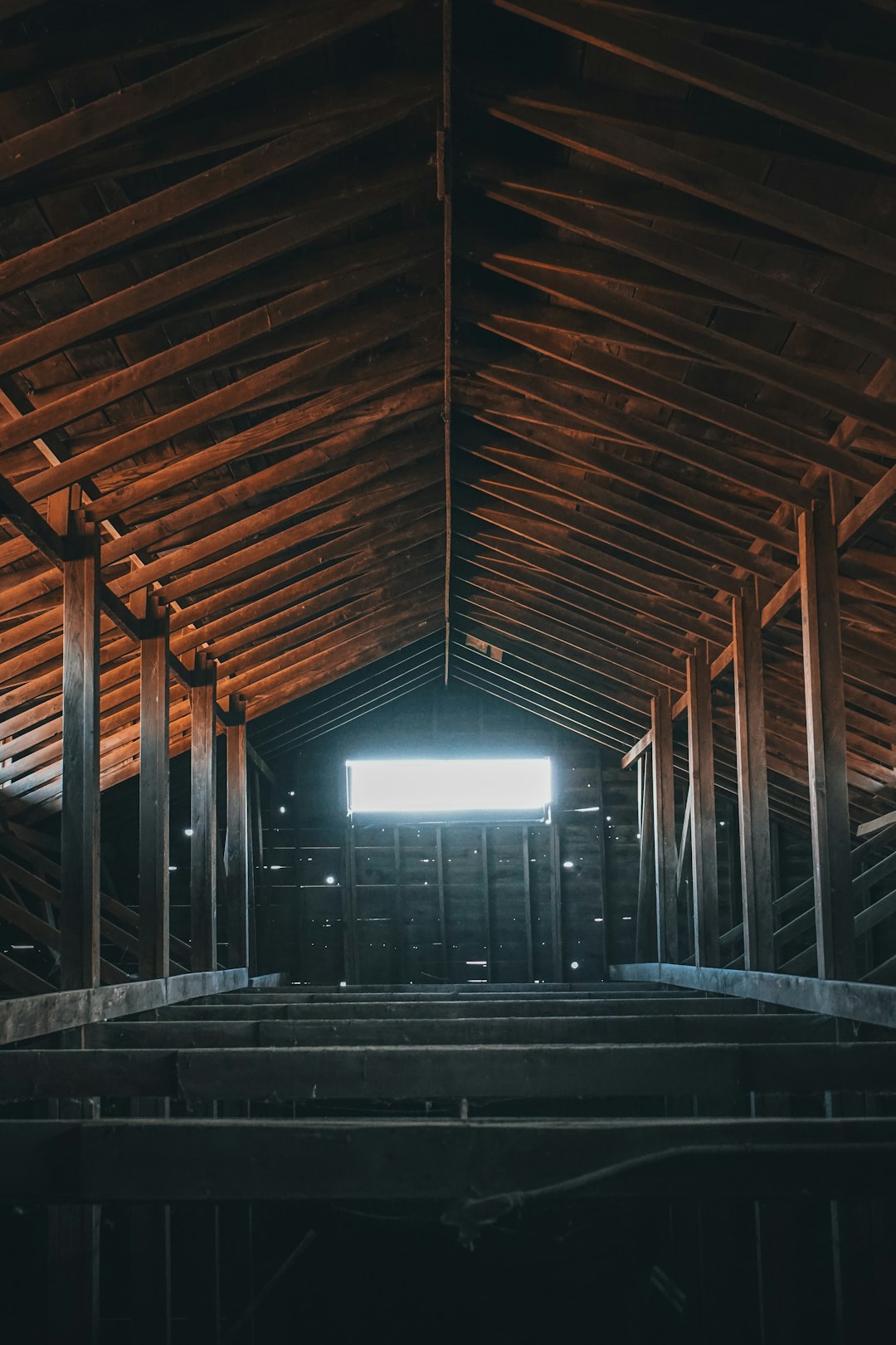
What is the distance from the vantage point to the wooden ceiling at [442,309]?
16.5ft

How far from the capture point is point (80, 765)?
7.69m

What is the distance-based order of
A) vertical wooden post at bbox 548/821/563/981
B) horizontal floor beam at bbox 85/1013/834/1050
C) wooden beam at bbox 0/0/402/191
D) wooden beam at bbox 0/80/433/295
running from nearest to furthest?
wooden beam at bbox 0/0/402/191 → wooden beam at bbox 0/80/433/295 → horizontal floor beam at bbox 85/1013/834/1050 → vertical wooden post at bbox 548/821/563/981

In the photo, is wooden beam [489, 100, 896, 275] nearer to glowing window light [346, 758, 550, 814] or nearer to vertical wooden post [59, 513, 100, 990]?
vertical wooden post [59, 513, 100, 990]

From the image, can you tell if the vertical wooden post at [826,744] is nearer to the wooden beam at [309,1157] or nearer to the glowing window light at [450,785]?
the wooden beam at [309,1157]

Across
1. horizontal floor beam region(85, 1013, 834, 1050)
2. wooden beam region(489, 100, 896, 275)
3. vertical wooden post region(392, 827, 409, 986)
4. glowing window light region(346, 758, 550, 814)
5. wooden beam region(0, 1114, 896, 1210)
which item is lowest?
wooden beam region(0, 1114, 896, 1210)

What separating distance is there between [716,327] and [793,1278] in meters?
4.76

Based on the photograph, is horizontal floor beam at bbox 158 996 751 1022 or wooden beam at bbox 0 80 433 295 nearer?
wooden beam at bbox 0 80 433 295

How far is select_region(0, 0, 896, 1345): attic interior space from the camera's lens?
183 inches

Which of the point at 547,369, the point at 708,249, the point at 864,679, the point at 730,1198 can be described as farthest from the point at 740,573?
the point at 730,1198

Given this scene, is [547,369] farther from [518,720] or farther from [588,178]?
[518,720]

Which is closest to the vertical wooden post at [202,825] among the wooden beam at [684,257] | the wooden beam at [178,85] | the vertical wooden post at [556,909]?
the wooden beam at [684,257]

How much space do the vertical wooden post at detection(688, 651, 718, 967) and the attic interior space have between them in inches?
2.3

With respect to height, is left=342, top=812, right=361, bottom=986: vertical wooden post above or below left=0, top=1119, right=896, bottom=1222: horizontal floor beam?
above

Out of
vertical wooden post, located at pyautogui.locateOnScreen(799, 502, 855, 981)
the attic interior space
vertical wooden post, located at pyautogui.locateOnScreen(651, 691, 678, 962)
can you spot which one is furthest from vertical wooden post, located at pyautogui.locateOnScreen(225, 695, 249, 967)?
vertical wooden post, located at pyautogui.locateOnScreen(799, 502, 855, 981)
